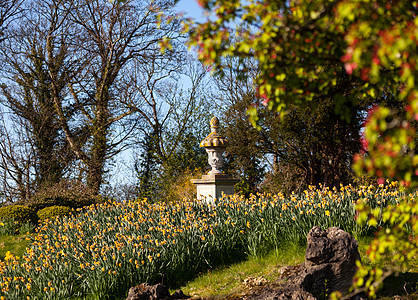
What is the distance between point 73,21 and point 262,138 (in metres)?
8.29

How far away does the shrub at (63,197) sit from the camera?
478 inches

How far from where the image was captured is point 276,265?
18.9 ft

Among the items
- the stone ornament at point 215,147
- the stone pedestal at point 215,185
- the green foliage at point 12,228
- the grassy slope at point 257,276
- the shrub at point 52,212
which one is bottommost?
the grassy slope at point 257,276

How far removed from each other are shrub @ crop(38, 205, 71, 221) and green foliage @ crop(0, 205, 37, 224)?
0.40 metres

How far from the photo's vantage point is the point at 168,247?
6.12 meters

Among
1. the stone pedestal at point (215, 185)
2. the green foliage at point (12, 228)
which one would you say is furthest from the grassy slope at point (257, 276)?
the green foliage at point (12, 228)

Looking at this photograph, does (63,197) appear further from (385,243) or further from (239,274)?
(385,243)

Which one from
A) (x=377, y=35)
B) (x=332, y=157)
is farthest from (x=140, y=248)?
(x=332, y=157)

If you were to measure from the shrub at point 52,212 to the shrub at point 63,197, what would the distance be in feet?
2.66

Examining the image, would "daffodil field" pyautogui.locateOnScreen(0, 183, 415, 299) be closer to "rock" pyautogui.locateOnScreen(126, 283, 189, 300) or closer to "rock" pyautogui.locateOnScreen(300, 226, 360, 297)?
"rock" pyautogui.locateOnScreen(126, 283, 189, 300)

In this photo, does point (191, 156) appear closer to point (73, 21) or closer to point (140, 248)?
point (73, 21)

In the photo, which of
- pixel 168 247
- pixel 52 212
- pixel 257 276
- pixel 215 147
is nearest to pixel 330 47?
pixel 257 276

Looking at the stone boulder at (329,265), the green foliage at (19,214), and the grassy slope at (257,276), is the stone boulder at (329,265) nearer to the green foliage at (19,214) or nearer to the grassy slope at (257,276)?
the grassy slope at (257,276)

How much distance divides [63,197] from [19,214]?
1403 millimetres
